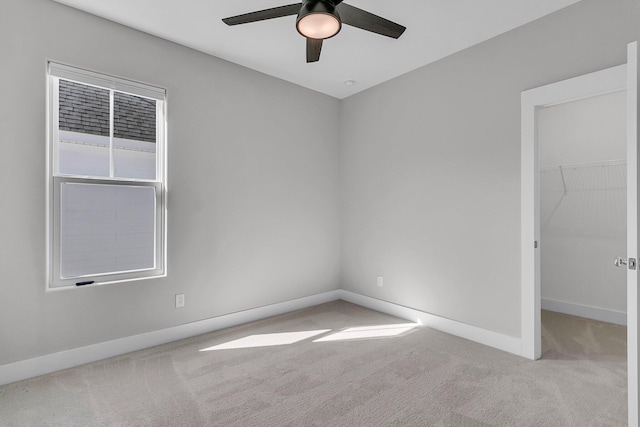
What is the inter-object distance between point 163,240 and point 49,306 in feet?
3.01

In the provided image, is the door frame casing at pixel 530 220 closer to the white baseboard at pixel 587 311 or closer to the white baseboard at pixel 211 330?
the white baseboard at pixel 211 330

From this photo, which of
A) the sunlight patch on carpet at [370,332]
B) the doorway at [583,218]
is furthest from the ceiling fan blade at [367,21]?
the sunlight patch on carpet at [370,332]

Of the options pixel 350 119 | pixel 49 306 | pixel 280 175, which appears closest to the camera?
pixel 49 306

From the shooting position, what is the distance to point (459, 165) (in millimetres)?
3186

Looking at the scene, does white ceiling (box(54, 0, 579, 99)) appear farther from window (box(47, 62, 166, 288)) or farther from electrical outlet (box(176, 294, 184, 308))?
electrical outlet (box(176, 294, 184, 308))

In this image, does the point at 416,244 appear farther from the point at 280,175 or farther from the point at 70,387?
the point at 70,387

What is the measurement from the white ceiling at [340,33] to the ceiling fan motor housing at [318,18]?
736mm

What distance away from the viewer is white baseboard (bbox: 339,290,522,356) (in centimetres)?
280

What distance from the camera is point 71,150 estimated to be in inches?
99.3

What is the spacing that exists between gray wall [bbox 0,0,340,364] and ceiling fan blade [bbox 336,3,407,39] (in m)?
1.81

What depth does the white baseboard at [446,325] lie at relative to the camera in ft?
9.18

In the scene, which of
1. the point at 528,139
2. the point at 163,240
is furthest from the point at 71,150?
the point at 528,139

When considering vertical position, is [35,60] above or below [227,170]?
above

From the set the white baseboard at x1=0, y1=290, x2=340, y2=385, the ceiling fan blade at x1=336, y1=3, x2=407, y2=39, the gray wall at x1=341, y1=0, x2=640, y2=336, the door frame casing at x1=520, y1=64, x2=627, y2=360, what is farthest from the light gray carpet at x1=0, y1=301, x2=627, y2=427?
the ceiling fan blade at x1=336, y1=3, x2=407, y2=39
